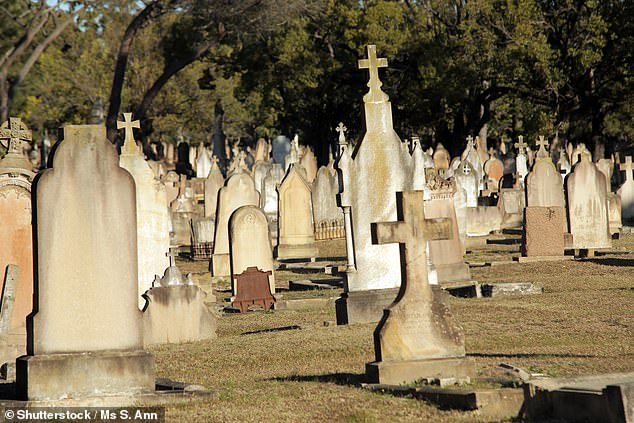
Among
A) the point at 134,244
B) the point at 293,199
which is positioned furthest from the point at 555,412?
the point at 293,199

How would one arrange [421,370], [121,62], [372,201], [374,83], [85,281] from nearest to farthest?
[85,281], [421,370], [372,201], [374,83], [121,62]

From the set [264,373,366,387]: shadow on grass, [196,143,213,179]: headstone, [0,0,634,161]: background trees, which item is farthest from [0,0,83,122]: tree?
[264,373,366,387]: shadow on grass

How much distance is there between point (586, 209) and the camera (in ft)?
73.8

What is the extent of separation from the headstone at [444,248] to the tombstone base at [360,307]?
129 inches

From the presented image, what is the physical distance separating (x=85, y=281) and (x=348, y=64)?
4902 centimetres

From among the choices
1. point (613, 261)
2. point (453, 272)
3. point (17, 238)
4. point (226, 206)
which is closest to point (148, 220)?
point (453, 272)

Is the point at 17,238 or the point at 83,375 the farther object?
the point at 17,238

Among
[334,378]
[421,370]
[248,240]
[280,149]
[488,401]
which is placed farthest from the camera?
[280,149]

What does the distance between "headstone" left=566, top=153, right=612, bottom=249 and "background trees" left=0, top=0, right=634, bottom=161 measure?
20.3 m

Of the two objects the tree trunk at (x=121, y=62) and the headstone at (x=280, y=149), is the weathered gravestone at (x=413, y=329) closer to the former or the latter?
the tree trunk at (x=121, y=62)

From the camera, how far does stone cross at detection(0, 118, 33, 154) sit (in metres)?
13.7

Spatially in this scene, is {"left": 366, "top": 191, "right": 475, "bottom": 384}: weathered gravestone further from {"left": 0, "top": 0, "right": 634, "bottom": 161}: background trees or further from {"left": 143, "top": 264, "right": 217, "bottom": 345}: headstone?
{"left": 0, "top": 0, "right": 634, "bottom": 161}: background trees

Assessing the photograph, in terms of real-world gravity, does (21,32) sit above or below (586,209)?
above

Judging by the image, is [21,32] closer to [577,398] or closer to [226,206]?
[226,206]
